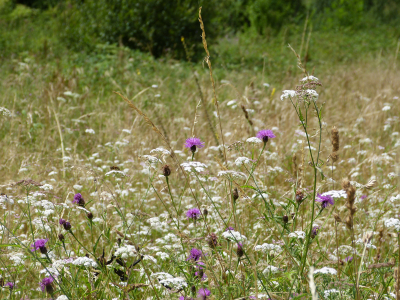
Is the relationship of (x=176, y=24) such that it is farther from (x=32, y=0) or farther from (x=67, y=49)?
(x=32, y=0)

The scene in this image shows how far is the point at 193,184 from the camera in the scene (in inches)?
97.1

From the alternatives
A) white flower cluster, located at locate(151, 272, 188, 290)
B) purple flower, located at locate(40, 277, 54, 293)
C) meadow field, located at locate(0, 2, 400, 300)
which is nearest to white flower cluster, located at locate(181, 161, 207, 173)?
meadow field, located at locate(0, 2, 400, 300)

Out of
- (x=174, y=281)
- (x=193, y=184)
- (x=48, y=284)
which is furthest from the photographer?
(x=193, y=184)

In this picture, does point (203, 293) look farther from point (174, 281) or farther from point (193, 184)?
point (193, 184)

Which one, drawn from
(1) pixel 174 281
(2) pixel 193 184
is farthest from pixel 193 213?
(2) pixel 193 184

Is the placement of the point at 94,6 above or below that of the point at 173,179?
above

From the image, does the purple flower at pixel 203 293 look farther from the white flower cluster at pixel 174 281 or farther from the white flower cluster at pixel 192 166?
the white flower cluster at pixel 192 166

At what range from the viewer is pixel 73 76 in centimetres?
506

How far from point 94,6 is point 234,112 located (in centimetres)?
516

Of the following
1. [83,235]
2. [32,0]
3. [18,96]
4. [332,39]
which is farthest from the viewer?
[32,0]

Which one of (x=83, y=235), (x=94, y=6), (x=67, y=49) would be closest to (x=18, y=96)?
(x=83, y=235)

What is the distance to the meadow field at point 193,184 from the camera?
1285 mm

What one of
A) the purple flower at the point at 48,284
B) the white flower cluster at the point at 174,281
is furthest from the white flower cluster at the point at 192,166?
the purple flower at the point at 48,284

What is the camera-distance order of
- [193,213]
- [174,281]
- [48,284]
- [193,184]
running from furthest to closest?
[193,184] → [193,213] → [48,284] → [174,281]
